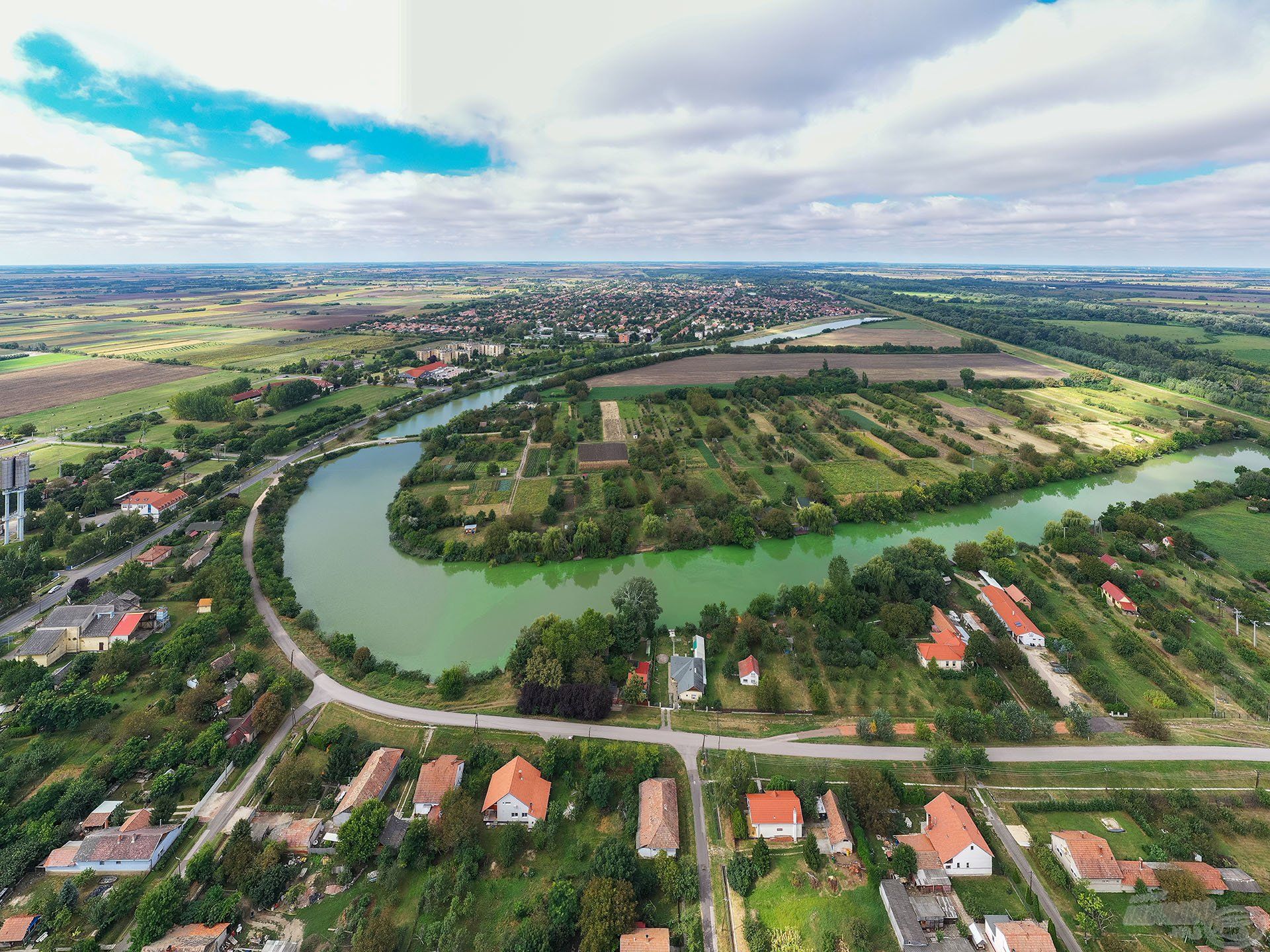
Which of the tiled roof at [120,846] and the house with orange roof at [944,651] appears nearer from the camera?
the tiled roof at [120,846]

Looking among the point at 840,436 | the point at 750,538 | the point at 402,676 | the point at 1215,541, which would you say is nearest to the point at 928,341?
the point at 840,436

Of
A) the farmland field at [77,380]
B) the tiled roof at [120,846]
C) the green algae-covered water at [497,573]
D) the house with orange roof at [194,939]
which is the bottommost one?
the green algae-covered water at [497,573]

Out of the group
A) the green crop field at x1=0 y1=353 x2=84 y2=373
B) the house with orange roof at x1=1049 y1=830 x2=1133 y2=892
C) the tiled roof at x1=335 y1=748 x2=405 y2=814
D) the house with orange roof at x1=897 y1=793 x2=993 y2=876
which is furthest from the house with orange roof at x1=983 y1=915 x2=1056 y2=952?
the green crop field at x1=0 y1=353 x2=84 y2=373

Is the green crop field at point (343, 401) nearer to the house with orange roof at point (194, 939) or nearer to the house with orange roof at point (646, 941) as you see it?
the house with orange roof at point (194, 939)

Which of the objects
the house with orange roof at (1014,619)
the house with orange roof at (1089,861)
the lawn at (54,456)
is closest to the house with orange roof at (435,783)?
the house with orange roof at (1089,861)

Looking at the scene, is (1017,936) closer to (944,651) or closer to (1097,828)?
(1097,828)

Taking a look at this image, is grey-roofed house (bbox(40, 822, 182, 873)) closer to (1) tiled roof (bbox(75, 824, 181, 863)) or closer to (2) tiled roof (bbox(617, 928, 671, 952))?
(1) tiled roof (bbox(75, 824, 181, 863))
